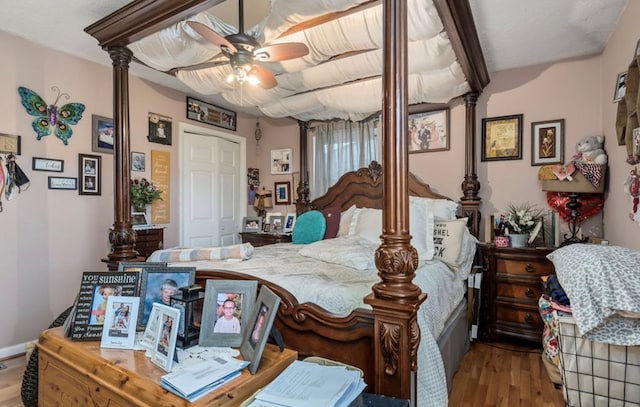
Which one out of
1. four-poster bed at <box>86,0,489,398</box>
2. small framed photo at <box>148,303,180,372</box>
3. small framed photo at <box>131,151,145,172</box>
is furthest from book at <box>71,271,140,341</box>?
small framed photo at <box>131,151,145,172</box>

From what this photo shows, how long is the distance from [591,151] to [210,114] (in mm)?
3896

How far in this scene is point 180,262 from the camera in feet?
7.84

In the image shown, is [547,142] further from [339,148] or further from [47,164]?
[47,164]

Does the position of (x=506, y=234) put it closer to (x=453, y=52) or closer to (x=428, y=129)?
(x=428, y=129)

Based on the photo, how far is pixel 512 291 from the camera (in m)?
2.91

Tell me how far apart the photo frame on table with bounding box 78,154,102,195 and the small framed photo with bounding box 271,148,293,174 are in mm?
2076

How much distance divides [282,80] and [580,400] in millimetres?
2840

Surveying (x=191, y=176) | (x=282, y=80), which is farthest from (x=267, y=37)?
(x=191, y=176)

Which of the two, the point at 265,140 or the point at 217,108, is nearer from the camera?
the point at 217,108

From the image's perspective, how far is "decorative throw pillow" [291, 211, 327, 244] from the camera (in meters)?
3.42

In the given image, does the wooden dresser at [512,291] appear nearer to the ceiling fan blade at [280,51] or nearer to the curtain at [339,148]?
the curtain at [339,148]

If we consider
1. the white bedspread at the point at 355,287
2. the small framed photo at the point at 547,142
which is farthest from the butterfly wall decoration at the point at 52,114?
the small framed photo at the point at 547,142

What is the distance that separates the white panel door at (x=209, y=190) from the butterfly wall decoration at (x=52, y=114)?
1.10 metres

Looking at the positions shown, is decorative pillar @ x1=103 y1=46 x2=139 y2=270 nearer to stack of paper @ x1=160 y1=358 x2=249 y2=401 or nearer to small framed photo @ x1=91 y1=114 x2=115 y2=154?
small framed photo @ x1=91 y1=114 x2=115 y2=154
